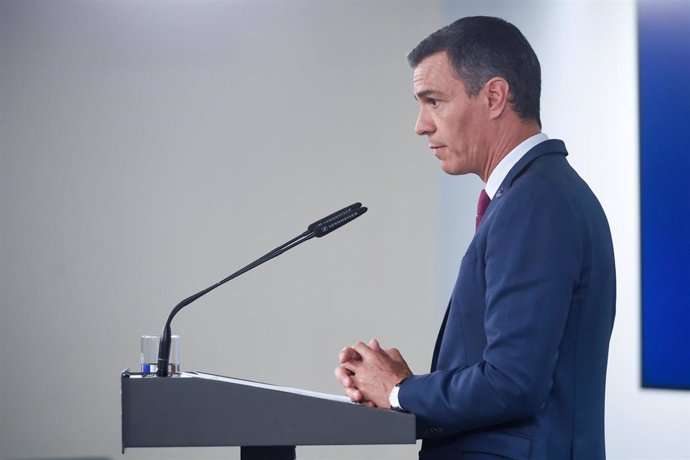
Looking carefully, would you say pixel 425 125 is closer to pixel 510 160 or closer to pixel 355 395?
pixel 510 160

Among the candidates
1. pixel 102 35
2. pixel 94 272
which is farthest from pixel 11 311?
pixel 102 35

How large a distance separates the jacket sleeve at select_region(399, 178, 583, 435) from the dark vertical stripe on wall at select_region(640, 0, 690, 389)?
3.21 meters

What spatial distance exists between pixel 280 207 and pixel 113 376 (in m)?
1.23

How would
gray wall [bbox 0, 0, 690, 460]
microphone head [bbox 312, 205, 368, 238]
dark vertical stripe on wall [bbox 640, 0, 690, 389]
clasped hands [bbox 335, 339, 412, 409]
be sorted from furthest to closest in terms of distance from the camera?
gray wall [bbox 0, 0, 690, 460] → dark vertical stripe on wall [bbox 640, 0, 690, 389] → microphone head [bbox 312, 205, 368, 238] → clasped hands [bbox 335, 339, 412, 409]

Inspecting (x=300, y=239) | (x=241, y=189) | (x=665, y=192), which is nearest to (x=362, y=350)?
(x=300, y=239)

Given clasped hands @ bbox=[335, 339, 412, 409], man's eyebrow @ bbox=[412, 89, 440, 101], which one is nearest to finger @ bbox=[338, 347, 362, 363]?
clasped hands @ bbox=[335, 339, 412, 409]

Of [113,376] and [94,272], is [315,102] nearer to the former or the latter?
[94,272]

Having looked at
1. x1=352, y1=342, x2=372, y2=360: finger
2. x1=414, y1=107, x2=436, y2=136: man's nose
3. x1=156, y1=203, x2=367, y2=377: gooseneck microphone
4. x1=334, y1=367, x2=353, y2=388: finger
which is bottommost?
x1=334, y1=367, x2=353, y2=388: finger

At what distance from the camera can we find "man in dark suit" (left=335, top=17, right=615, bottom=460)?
128cm

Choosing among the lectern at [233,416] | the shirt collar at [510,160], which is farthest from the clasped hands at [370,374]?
the shirt collar at [510,160]

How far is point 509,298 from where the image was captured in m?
1.28

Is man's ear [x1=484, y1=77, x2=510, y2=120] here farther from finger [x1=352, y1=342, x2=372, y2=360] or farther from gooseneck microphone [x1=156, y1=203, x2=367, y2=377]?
finger [x1=352, y1=342, x2=372, y2=360]

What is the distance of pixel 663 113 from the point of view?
440 centimetres

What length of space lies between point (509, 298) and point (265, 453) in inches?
17.2
